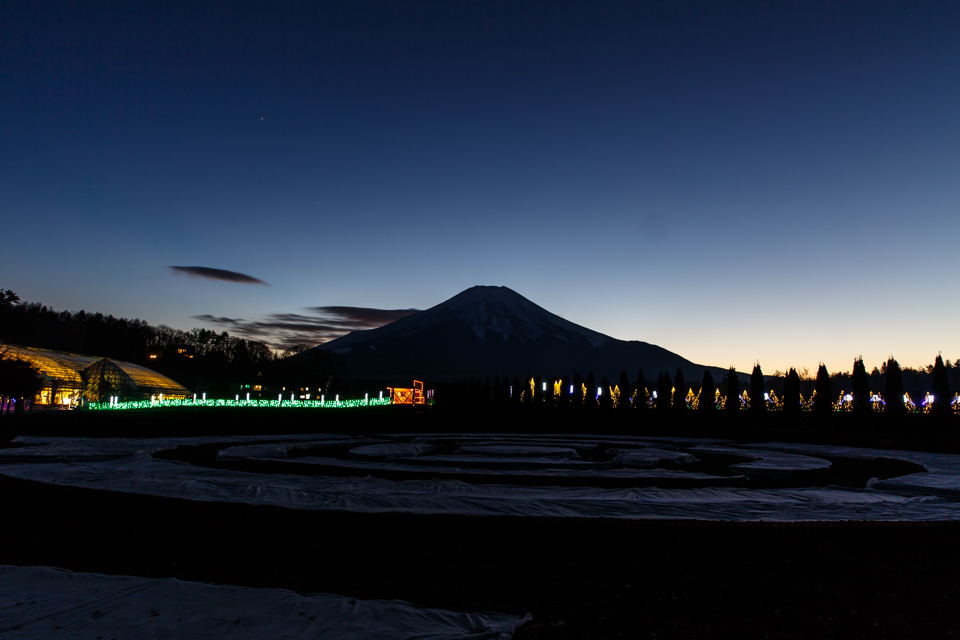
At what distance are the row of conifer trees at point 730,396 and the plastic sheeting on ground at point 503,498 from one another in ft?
53.4

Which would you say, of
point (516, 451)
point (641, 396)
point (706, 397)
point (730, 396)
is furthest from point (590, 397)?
point (516, 451)

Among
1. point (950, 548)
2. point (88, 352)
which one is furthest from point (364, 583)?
point (88, 352)

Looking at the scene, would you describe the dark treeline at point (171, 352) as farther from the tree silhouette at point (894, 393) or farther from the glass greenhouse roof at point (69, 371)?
the tree silhouette at point (894, 393)

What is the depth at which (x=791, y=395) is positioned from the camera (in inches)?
997

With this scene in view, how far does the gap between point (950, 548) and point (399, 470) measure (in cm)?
886

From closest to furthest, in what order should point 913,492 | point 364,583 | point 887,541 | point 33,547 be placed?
1. point 364,583
2. point 33,547
3. point 887,541
4. point 913,492

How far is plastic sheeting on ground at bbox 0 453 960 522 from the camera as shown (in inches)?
274

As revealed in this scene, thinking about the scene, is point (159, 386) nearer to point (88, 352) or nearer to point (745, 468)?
point (88, 352)

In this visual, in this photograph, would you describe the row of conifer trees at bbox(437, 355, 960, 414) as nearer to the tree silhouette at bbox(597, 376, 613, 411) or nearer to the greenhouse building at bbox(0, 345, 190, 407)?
the tree silhouette at bbox(597, 376, 613, 411)

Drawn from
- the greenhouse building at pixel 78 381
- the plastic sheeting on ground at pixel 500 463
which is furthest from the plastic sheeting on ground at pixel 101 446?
the greenhouse building at pixel 78 381

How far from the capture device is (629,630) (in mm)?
3809

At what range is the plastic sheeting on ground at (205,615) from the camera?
11.5 feet

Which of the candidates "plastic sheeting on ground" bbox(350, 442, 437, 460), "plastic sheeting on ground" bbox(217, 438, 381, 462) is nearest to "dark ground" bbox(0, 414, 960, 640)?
"plastic sheeting on ground" bbox(217, 438, 381, 462)

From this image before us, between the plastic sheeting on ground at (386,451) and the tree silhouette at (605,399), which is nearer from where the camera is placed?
the plastic sheeting on ground at (386,451)
